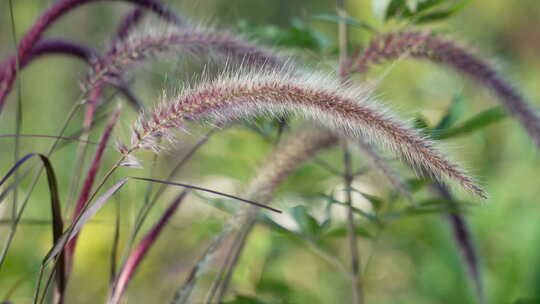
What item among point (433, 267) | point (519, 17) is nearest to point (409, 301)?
point (433, 267)

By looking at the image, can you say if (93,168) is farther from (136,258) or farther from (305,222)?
(305,222)

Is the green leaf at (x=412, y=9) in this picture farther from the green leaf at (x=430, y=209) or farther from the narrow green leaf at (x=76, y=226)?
the narrow green leaf at (x=76, y=226)

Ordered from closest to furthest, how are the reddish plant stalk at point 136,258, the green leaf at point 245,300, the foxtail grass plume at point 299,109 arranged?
the foxtail grass plume at point 299,109 → the reddish plant stalk at point 136,258 → the green leaf at point 245,300

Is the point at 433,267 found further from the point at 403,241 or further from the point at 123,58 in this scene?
the point at 123,58

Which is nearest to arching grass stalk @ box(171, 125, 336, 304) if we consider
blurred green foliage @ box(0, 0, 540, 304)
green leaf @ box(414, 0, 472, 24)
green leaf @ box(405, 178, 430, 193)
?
blurred green foliage @ box(0, 0, 540, 304)

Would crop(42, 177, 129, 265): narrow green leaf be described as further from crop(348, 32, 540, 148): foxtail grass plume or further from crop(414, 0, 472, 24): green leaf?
crop(414, 0, 472, 24): green leaf

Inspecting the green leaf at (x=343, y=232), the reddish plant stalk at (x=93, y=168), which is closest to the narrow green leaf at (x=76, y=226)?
the reddish plant stalk at (x=93, y=168)
